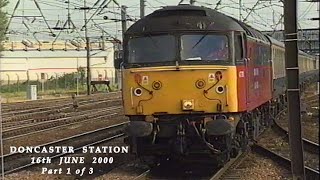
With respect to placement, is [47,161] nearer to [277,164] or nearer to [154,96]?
[154,96]

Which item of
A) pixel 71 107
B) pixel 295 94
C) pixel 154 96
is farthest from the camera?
pixel 71 107

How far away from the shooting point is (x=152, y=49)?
10.4m

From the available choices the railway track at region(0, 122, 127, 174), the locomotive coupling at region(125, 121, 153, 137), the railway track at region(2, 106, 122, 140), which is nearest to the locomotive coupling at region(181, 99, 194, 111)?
the locomotive coupling at region(125, 121, 153, 137)

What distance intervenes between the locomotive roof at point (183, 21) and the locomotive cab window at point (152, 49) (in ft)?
0.43

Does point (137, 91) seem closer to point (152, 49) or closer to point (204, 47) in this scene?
point (152, 49)

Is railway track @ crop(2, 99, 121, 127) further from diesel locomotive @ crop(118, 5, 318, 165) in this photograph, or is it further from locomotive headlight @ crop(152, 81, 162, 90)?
locomotive headlight @ crop(152, 81, 162, 90)

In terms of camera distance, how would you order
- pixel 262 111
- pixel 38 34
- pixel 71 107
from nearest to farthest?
pixel 262 111 < pixel 71 107 < pixel 38 34

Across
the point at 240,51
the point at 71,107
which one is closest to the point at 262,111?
the point at 240,51

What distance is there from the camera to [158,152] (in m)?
10.4

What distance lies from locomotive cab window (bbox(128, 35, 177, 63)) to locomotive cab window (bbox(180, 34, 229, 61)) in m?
0.19

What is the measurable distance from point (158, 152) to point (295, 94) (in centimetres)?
314

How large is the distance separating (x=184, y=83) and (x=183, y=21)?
3.43 feet

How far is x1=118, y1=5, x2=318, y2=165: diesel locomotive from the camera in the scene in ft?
33.2

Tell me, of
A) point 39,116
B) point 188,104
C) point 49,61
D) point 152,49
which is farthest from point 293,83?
point 49,61
